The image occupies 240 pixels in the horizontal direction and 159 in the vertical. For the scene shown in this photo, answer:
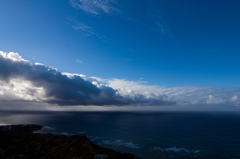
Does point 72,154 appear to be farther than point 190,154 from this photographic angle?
No

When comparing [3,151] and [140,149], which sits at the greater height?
[3,151]

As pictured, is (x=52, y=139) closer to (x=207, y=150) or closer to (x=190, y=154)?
(x=190, y=154)

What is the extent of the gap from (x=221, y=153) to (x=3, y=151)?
287 ft

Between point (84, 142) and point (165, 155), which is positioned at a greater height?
point (84, 142)

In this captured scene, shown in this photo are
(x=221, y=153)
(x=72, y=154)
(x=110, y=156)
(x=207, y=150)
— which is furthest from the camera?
(x=207, y=150)

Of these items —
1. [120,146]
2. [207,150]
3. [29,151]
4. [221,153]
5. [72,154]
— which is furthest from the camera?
[120,146]

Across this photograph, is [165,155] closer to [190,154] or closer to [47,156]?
[190,154]

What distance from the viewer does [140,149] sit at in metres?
62.9

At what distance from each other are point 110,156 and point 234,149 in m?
59.2

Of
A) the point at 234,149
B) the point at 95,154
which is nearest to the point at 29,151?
the point at 95,154

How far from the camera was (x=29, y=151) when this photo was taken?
5334cm

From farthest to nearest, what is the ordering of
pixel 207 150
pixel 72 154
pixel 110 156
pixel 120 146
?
pixel 120 146 < pixel 207 150 < pixel 72 154 < pixel 110 156

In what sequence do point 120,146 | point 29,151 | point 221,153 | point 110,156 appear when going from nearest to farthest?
point 110,156
point 29,151
point 221,153
point 120,146

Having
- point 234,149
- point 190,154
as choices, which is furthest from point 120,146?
point 234,149
